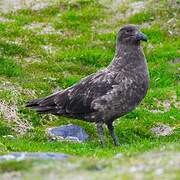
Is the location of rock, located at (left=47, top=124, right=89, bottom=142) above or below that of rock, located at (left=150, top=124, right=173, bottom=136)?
above

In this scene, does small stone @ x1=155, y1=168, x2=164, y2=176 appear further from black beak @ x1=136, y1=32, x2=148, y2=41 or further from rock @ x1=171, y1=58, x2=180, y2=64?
rock @ x1=171, y1=58, x2=180, y2=64

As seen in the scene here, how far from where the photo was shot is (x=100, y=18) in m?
30.0

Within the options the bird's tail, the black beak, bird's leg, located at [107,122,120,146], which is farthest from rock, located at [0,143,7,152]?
the black beak

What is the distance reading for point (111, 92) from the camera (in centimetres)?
1650

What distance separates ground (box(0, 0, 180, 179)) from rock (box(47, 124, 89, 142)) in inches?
11.8

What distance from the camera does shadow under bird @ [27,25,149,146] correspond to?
16.5 metres

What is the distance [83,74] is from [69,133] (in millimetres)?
6280

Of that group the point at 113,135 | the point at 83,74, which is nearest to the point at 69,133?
the point at 113,135

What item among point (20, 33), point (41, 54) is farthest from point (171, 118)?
point (20, 33)

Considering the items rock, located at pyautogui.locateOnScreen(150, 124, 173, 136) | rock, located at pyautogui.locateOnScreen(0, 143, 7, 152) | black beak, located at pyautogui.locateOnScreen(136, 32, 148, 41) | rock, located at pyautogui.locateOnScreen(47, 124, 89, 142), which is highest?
black beak, located at pyautogui.locateOnScreen(136, 32, 148, 41)

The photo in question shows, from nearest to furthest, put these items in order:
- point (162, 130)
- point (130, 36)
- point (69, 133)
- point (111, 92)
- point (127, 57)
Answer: point (111, 92) < point (127, 57) < point (130, 36) < point (69, 133) < point (162, 130)

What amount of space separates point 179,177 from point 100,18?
21915 mm

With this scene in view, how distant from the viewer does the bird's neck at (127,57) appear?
1708cm

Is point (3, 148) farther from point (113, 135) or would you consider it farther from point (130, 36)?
point (130, 36)
